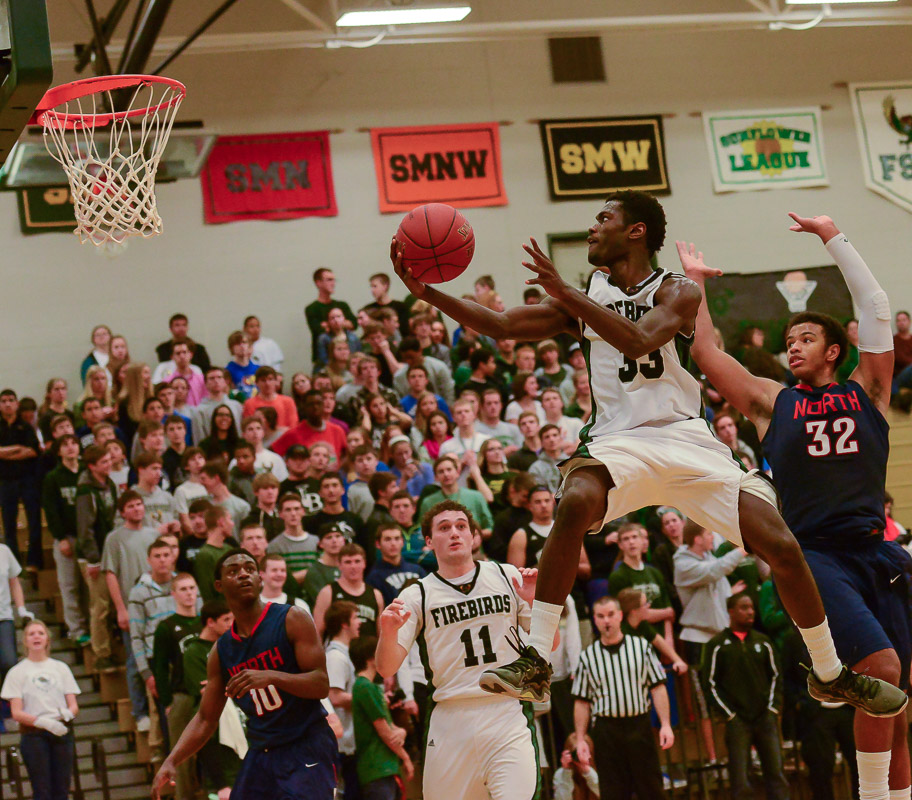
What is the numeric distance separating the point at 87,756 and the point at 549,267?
23.7 ft

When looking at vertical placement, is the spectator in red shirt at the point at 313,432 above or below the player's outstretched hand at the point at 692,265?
below

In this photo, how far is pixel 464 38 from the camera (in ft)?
55.9

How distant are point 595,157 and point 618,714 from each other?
1208 cm

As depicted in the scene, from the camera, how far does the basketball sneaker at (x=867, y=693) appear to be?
5.05 metres

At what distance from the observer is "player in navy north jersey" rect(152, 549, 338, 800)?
685 cm

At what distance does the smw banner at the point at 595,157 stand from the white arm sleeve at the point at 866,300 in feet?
44.1

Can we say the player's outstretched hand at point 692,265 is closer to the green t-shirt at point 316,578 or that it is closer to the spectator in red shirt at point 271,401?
Answer: the green t-shirt at point 316,578

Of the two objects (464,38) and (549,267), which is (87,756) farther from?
(464,38)

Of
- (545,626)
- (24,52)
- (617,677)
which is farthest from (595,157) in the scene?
(545,626)

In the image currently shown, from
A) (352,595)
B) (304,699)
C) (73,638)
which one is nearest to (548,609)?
(304,699)

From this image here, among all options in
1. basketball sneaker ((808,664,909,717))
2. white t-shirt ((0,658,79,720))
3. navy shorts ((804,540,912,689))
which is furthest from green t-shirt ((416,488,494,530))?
basketball sneaker ((808,664,909,717))

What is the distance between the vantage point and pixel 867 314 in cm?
584

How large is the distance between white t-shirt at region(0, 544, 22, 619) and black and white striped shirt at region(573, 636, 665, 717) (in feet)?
15.7

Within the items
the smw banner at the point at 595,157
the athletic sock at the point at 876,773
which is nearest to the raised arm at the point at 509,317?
the athletic sock at the point at 876,773
